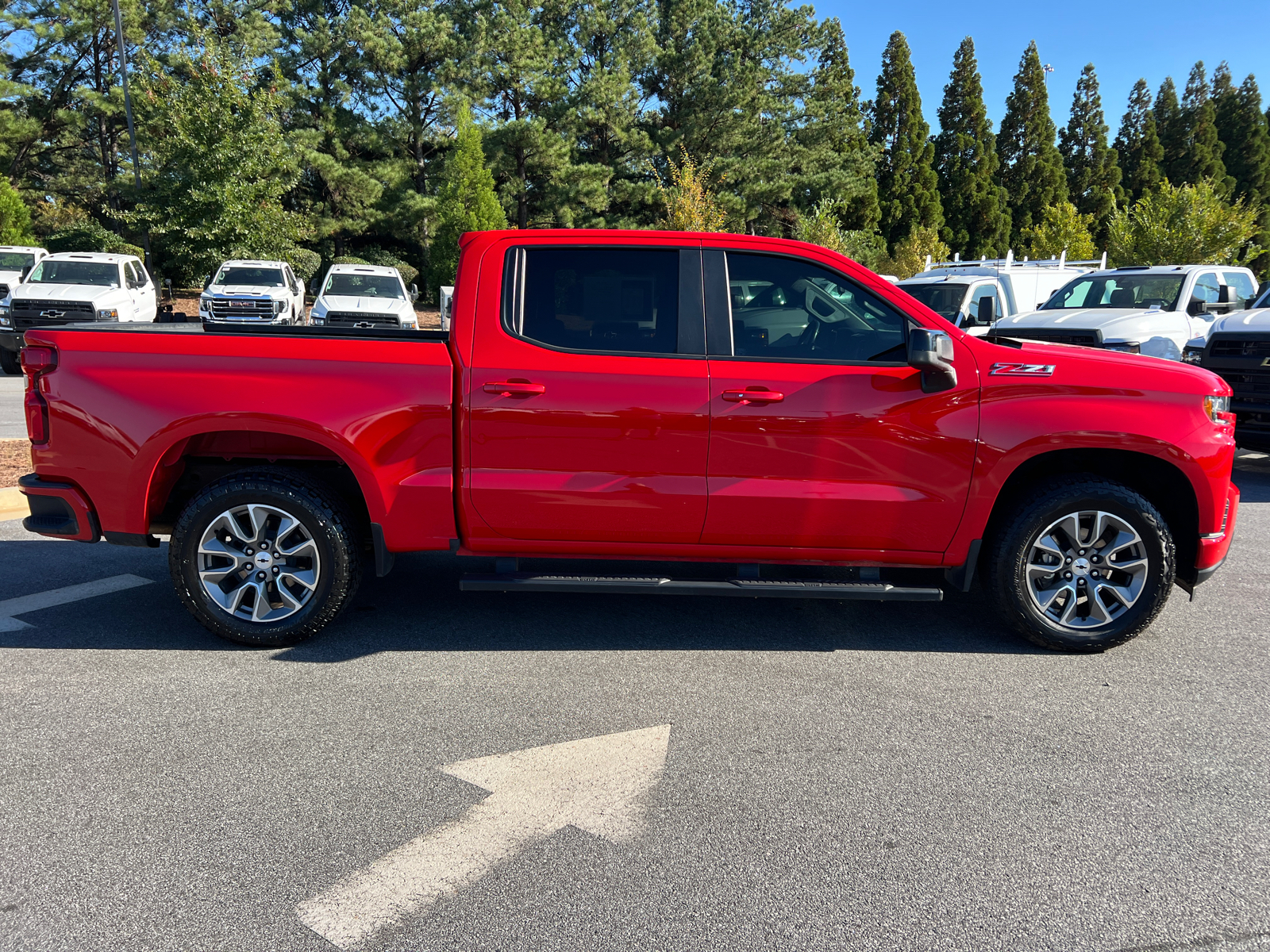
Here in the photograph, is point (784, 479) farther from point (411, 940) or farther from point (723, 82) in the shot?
point (723, 82)

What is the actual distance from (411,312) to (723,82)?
77.8 ft

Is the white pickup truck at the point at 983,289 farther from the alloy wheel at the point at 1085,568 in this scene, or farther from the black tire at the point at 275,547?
the black tire at the point at 275,547

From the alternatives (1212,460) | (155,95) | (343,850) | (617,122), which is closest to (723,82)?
(617,122)

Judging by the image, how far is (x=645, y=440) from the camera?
4375 millimetres

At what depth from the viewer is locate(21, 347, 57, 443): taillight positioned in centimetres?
440

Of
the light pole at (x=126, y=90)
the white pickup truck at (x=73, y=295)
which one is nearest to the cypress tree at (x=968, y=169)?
the light pole at (x=126, y=90)

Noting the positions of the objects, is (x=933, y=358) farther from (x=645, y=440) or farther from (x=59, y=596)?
(x=59, y=596)

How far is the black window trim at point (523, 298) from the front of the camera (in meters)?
4.44

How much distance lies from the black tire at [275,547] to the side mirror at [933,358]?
2.77 metres

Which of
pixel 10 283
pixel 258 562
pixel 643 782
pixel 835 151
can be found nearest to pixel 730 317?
pixel 643 782

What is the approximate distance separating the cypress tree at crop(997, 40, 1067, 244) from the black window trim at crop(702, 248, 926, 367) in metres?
51.4

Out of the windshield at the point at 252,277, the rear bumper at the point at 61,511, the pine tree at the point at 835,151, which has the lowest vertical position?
the rear bumper at the point at 61,511

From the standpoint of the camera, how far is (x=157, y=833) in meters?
2.97

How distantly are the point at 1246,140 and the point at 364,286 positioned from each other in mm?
63051
